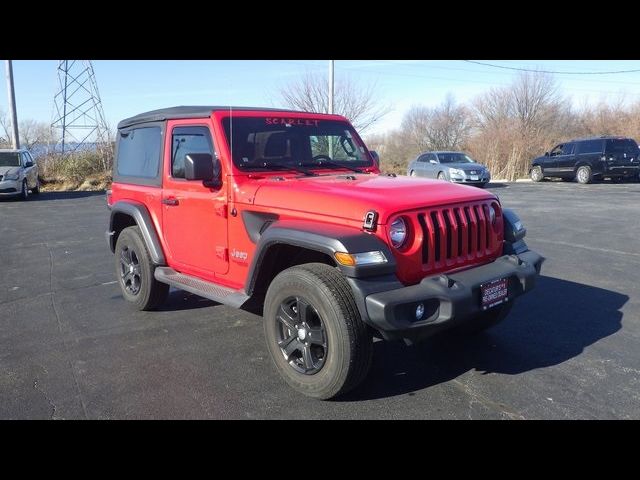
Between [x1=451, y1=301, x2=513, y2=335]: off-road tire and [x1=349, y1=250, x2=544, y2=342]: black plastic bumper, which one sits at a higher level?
[x1=349, y1=250, x2=544, y2=342]: black plastic bumper

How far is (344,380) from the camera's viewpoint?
3250mm

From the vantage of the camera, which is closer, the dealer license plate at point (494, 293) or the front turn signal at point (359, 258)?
the front turn signal at point (359, 258)

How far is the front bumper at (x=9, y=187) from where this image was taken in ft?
53.0

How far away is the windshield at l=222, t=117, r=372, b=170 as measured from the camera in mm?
4383

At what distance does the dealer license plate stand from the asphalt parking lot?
0.61 meters

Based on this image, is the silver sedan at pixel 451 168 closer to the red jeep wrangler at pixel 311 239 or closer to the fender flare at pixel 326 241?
the red jeep wrangler at pixel 311 239

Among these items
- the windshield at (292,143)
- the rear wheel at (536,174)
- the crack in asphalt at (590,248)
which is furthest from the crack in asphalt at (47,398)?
the rear wheel at (536,174)

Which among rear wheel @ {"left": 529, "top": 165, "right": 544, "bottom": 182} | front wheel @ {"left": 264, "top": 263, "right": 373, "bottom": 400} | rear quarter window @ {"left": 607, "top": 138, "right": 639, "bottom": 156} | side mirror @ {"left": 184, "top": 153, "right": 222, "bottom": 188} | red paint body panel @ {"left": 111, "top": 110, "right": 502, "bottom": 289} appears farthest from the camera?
rear wheel @ {"left": 529, "top": 165, "right": 544, "bottom": 182}

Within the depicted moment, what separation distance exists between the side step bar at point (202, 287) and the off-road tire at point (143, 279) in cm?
18

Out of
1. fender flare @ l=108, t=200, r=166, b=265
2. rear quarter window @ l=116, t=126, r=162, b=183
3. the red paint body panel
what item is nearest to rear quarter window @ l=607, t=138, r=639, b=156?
the red paint body panel

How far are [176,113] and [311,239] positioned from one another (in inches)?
91.5

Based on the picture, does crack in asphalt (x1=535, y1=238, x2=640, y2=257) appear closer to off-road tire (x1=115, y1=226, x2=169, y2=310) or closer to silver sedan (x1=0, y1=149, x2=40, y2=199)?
off-road tire (x1=115, y1=226, x2=169, y2=310)

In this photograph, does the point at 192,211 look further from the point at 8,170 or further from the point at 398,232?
the point at 8,170
